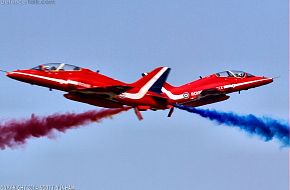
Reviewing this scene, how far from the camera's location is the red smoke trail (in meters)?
75.6

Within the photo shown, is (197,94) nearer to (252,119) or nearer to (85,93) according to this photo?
(252,119)

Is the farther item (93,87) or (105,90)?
(93,87)

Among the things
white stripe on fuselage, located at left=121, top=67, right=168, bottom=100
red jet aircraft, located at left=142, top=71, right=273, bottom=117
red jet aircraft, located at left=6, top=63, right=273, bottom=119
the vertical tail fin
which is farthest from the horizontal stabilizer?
red jet aircraft, located at left=142, top=71, right=273, bottom=117

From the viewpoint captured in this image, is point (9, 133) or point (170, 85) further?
point (170, 85)

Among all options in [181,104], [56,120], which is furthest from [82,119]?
[181,104]

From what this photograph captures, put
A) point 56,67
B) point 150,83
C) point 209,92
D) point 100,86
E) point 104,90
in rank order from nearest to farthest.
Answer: point 104,90 < point 100,86 < point 56,67 < point 150,83 < point 209,92

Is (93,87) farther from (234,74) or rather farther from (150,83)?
(234,74)

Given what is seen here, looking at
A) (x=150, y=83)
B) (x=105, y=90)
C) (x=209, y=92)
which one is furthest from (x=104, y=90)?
(x=209, y=92)

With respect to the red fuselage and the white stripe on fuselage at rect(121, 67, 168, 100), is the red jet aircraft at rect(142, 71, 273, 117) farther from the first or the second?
the white stripe on fuselage at rect(121, 67, 168, 100)

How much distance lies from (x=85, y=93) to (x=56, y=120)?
435 centimetres

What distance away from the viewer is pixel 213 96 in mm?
80750

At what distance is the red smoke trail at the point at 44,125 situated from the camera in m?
75.6

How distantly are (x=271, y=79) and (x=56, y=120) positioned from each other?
15.6m

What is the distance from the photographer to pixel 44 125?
7719cm
